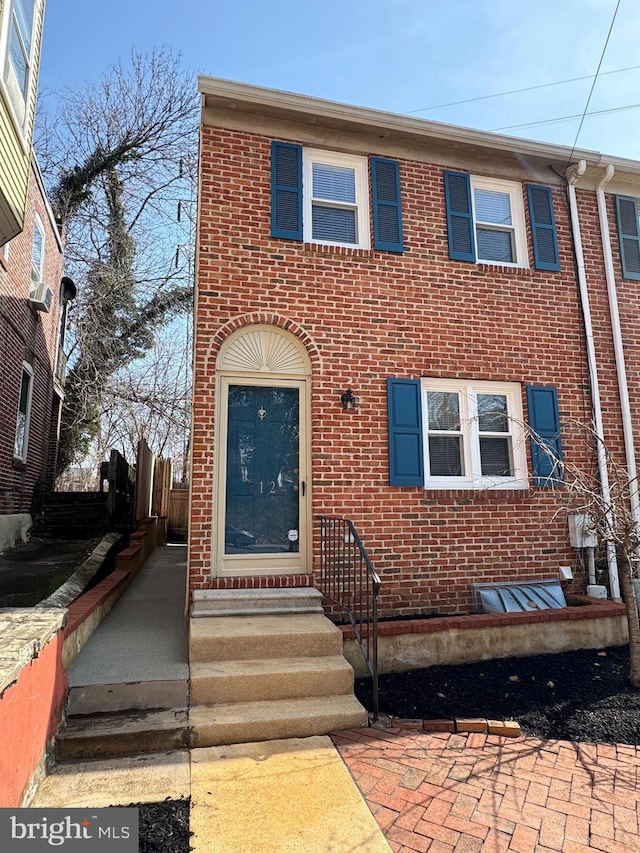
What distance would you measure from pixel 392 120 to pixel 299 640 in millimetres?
5834

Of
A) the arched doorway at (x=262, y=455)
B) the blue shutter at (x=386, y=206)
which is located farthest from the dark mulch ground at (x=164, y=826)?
the blue shutter at (x=386, y=206)

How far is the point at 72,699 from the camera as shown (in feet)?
11.6

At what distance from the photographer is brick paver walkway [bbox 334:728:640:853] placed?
2.55 metres

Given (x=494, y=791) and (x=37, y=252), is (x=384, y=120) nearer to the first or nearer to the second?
(x=494, y=791)

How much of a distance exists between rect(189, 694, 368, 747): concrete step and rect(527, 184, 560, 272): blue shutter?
575 centimetres

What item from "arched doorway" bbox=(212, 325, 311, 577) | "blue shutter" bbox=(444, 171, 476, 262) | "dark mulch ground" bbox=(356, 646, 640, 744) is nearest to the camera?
"dark mulch ground" bbox=(356, 646, 640, 744)

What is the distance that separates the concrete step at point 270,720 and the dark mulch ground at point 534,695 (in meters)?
0.41

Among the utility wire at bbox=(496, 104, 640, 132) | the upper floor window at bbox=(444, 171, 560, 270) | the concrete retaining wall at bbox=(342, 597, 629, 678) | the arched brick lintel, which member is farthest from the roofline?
the concrete retaining wall at bbox=(342, 597, 629, 678)

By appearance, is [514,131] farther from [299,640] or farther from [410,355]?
[299,640]

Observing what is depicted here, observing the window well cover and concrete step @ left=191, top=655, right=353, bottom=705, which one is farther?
the window well cover

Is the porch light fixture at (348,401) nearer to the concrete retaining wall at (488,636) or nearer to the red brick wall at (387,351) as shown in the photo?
the red brick wall at (387,351)

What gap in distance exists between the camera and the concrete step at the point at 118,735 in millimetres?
3236

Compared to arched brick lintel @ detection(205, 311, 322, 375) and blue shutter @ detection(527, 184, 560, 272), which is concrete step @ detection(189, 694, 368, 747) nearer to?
arched brick lintel @ detection(205, 311, 322, 375)

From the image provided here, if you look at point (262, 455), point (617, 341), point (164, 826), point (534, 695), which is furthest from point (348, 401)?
point (164, 826)
